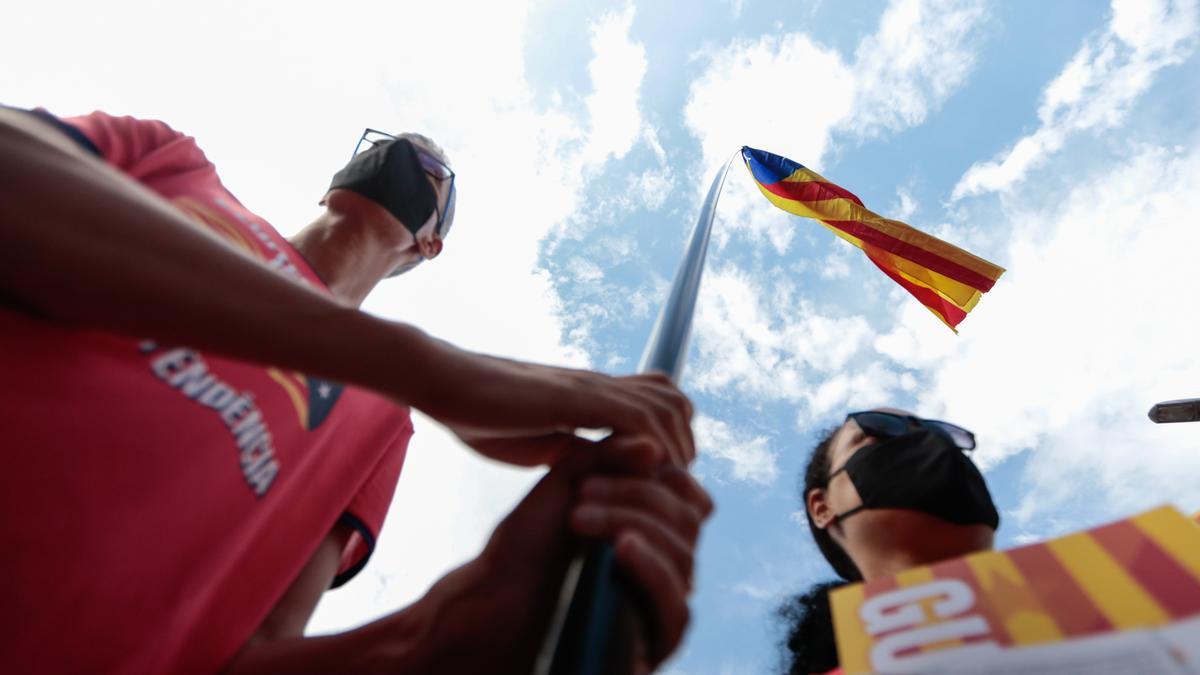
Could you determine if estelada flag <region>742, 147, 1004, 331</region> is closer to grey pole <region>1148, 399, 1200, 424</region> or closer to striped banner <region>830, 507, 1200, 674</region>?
grey pole <region>1148, 399, 1200, 424</region>

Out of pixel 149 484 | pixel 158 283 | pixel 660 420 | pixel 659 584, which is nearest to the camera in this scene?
pixel 659 584

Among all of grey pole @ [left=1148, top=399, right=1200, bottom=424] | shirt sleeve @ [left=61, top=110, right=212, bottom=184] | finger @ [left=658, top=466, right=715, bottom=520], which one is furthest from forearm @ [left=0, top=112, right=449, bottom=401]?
grey pole @ [left=1148, top=399, right=1200, bottom=424]

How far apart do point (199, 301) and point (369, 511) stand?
1543 mm

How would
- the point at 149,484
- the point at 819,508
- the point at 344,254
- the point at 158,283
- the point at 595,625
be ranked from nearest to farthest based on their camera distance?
the point at 595,625 < the point at 158,283 < the point at 149,484 < the point at 344,254 < the point at 819,508

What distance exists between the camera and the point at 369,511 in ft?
7.02

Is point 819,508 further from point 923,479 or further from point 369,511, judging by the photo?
point 369,511

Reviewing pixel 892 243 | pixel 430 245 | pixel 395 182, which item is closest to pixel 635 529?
pixel 395 182

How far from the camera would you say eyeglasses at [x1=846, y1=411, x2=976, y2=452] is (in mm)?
3307

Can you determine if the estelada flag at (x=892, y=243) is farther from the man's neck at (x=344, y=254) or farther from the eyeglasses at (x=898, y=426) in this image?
the man's neck at (x=344, y=254)

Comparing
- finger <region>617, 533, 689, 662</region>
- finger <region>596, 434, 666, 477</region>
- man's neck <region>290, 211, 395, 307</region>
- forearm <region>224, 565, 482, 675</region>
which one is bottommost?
finger <region>617, 533, 689, 662</region>

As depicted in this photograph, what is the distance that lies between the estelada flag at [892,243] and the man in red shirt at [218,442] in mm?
6352

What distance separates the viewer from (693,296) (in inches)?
52.6

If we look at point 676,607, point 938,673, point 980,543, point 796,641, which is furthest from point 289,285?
point 796,641

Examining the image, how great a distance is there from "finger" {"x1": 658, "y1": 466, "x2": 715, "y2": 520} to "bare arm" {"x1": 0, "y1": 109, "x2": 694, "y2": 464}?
75 millimetres
